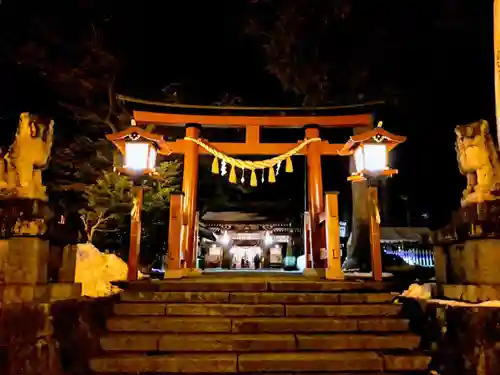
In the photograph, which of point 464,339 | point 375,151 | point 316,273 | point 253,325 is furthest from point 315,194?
point 464,339

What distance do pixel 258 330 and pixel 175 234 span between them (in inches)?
139

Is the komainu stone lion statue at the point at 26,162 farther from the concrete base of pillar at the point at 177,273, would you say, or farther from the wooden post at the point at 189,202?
the wooden post at the point at 189,202

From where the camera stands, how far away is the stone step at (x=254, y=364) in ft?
20.1

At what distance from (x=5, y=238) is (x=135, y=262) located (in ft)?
11.3

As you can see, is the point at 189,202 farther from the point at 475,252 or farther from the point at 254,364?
Answer: the point at 475,252

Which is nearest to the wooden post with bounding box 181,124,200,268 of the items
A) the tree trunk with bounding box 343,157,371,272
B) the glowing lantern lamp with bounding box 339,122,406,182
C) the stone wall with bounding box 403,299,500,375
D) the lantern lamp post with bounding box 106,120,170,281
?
the lantern lamp post with bounding box 106,120,170,281

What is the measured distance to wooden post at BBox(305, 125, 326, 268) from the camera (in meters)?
10.8

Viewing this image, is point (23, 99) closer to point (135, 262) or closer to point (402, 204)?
point (135, 262)

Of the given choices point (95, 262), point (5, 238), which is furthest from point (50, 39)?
point (5, 238)

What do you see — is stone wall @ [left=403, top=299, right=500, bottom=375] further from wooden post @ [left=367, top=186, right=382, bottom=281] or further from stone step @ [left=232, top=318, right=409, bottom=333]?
wooden post @ [left=367, top=186, right=382, bottom=281]

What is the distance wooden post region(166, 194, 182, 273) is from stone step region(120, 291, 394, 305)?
2260 millimetres

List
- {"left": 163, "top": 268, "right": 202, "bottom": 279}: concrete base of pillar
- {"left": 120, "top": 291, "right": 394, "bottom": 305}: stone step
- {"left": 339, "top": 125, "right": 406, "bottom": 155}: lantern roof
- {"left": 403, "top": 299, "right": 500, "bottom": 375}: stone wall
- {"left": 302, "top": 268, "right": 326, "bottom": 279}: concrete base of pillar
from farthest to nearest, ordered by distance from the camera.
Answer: {"left": 302, "top": 268, "right": 326, "bottom": 279}: concrete base of pillar, {"left": 163, "top": 268, "right": 202, "bottom": 279}: concrete base of pillar, {"left": 339, "top": 125, "right": 406, "bottom": 155}: lantern roof, {"left": 120, "top": 291, "right": 394, "bottom": 305}: stone step, {"left": 403, "top": 299, "right": 500, "bottom": 375}: stone wall

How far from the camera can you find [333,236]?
9.21 m

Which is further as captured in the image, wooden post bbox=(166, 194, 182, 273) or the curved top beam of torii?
the curved top beam of torii
